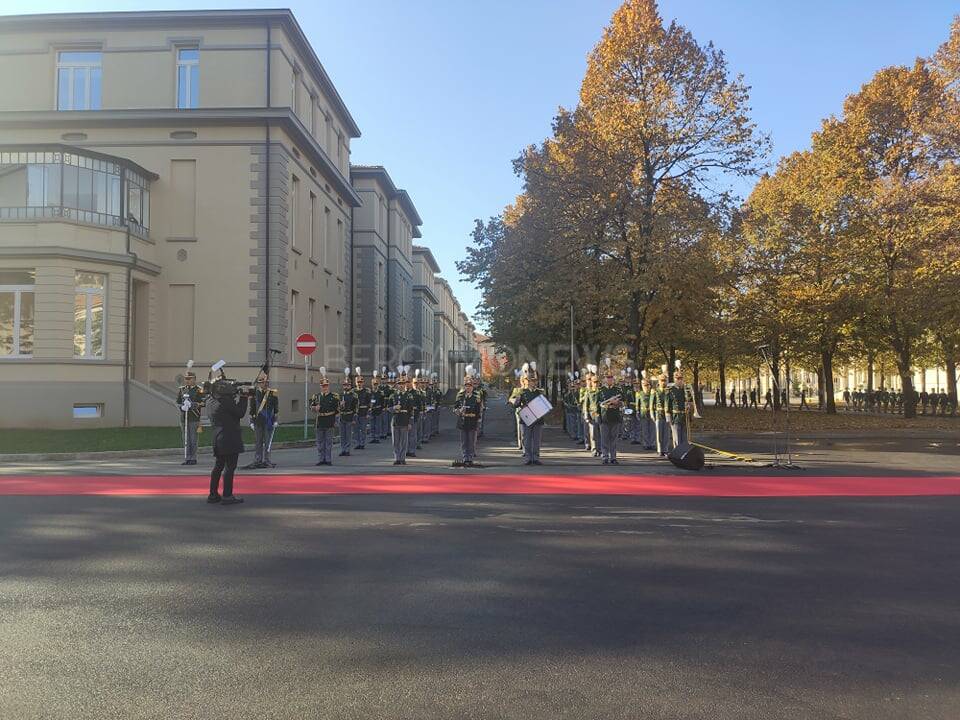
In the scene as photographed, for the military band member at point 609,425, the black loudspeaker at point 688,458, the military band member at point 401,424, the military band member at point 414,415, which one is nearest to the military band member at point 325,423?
the military band member at point 401,424

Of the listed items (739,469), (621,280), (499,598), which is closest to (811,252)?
(621,280)

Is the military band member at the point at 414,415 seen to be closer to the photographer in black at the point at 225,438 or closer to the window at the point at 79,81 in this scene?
the photographer in black at the point at 225,438

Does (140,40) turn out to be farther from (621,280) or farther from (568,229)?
(621,280)

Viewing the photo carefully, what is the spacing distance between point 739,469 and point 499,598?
416 inches

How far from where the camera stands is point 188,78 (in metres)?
29.1

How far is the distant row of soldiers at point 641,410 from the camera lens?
53.1ft

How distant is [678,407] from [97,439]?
15.1 m

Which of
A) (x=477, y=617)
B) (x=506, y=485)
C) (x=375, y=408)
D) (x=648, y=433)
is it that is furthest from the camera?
(x=375, y=408)

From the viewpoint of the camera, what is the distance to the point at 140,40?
28.7 meters

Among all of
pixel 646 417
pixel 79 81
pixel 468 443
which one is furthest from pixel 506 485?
pixel 79 81

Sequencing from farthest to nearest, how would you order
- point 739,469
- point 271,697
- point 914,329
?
point 914,329
point 739,469
point 271,697

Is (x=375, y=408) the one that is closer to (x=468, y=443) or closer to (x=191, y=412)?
(x=191, y=412)

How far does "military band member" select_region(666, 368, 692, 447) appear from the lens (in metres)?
16.6

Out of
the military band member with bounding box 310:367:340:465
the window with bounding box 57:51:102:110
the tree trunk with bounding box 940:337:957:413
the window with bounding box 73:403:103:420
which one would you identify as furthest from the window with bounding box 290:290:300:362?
the tree trunk with bounding box 940:337:957:413
